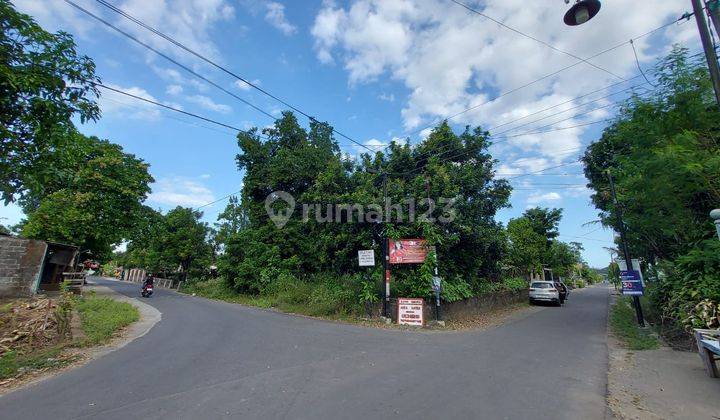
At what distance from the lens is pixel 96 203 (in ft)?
71.8

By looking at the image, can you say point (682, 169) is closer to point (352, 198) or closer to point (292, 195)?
point (352, 198)

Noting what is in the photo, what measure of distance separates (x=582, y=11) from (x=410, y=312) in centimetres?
1054

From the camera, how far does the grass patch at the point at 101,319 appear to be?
947 cm

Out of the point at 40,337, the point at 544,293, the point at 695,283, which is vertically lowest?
the point at 40,337

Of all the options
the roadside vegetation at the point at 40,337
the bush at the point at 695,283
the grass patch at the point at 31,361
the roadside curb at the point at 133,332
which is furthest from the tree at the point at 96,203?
the bush at the point at 695,283

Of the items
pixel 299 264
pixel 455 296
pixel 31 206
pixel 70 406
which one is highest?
pixel 31 206

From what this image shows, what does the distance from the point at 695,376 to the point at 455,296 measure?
325 inches

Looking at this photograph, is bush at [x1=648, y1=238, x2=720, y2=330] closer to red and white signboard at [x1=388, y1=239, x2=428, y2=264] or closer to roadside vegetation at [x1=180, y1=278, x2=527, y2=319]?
red and white signboard at [x1=388, y1=239, x2=428, y2=264]

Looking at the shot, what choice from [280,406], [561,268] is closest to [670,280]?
[280,406]

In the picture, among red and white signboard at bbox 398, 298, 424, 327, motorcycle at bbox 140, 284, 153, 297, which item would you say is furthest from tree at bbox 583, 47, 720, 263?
motorcycle at bbox 140, 284, 153, 297

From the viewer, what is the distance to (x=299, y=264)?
22438 millimetres

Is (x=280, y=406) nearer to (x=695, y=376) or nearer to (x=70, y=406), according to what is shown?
(x=70, y=406)

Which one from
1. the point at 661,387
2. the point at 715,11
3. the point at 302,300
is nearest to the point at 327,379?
the point at 661,387

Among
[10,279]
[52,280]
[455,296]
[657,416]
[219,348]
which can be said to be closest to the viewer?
[657,416]
